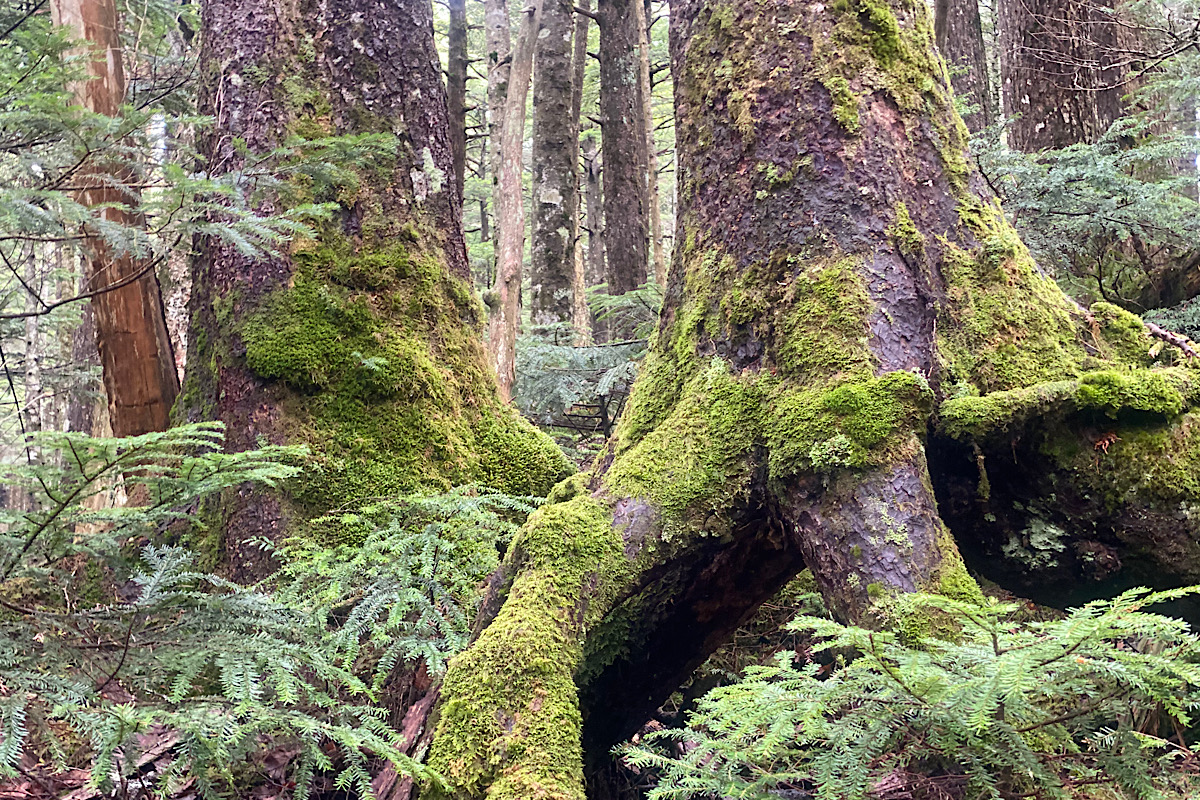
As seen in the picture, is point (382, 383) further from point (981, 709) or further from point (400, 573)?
point (981, 709)

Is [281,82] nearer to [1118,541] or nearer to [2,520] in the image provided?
[2,520]

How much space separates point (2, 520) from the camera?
2.24 m

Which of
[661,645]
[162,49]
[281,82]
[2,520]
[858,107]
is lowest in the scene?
[661,645]

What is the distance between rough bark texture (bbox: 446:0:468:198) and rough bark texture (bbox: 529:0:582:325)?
1009mm

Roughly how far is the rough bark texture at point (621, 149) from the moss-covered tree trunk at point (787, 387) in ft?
26.8

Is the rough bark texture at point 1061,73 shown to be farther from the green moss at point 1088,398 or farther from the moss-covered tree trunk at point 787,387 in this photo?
the green moss at point 1088,398

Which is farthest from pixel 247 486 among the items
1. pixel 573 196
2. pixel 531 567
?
pixel 573 196

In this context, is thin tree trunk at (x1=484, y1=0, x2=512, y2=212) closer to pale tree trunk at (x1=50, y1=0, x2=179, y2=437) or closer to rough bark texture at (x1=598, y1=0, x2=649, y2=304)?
rough bark texture at (x1=598, y1=0, x2=649, y2=304)

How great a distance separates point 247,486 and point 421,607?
1379 millimetres

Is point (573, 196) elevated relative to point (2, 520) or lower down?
elevated

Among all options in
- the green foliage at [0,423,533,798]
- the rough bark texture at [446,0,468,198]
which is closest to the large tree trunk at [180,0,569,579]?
the green foliage at [0,423,533,798]

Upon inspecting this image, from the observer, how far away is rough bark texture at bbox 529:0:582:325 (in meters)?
10.3

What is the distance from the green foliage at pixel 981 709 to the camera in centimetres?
162

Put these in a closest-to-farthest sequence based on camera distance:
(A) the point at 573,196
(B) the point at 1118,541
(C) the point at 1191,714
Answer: (B) the point at 1118,541 → (C) the point at 1191,714 → (A) the point at 573,196
